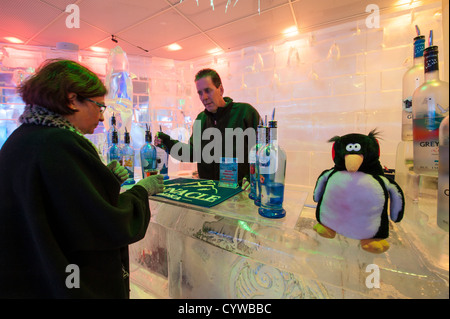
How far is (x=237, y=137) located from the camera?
5.18 feet

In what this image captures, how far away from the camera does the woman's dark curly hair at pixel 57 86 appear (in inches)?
26.1

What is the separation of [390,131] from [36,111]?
9.29 feet

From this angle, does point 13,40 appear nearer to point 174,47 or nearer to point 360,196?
point 174,47

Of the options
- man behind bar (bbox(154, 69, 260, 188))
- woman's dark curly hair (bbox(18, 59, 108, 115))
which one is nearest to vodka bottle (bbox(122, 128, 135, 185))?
man behind bar (bbox(154, 69, 260, 188))

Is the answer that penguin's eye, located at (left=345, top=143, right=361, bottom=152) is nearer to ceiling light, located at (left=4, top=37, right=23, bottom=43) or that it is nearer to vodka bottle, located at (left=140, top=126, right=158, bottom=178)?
vodka bottle, located at (left=140, top=126, right=158, bottom=178)

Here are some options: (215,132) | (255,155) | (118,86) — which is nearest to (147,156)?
(215,132)

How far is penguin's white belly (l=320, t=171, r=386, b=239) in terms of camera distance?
51cm

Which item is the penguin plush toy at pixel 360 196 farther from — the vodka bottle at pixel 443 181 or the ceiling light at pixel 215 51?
the ceiling light at pixel 215 51

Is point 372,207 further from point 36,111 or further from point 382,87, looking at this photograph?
point 382,87

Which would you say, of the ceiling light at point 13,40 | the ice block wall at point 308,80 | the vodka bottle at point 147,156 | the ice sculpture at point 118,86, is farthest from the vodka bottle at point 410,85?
the ceiling light at point 13,40

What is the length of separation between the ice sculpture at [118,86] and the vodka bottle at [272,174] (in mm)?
2277

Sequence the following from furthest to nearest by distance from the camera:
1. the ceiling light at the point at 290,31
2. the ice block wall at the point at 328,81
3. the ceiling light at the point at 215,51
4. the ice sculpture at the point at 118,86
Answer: the ceiling light at the point at 215,51 < the ice sculpture at the point at 118,86 < the ceiling light at the point at 290,31 < the ice block wall at the point at 328,81

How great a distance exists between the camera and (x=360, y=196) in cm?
52

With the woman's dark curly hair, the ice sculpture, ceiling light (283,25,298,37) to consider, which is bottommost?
the woman's dark curly hair
